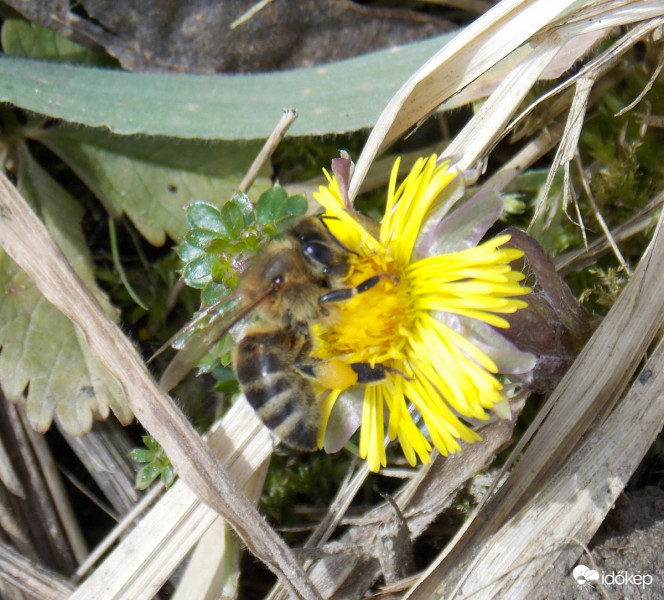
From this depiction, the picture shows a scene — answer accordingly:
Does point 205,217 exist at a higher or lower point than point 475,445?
higher

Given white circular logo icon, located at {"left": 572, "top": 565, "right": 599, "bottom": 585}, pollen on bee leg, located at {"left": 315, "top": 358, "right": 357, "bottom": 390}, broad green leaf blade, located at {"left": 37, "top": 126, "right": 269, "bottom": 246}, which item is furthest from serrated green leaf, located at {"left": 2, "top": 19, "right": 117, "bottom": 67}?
white circular logo icon, located at {"left": 572, "top": 565, "right": 599, "bottom": 585}

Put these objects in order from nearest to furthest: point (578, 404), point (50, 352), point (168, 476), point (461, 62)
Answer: point (578, 404) → point (461, 62) → point (168, 476) → point (50, 352)

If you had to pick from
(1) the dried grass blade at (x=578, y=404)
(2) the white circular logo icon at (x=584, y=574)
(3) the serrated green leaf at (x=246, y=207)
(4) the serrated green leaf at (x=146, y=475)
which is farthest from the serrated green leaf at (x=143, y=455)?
(2) the white circular logo icon at (x=584, y=574)

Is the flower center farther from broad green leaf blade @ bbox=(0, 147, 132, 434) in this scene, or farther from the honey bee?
broad green leaf blade @ bbox=(0, 147, 132, 434)

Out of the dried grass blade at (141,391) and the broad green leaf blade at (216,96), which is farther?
the broad green leaf blade at (216,96)

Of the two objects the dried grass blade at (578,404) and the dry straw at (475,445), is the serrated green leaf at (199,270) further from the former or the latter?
the dried grass blade at (578,404)

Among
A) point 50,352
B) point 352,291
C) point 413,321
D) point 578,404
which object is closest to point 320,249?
point 352,291

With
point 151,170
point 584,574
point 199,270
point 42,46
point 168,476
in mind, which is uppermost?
point 42,46

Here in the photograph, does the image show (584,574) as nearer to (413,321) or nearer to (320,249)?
(413,321)
